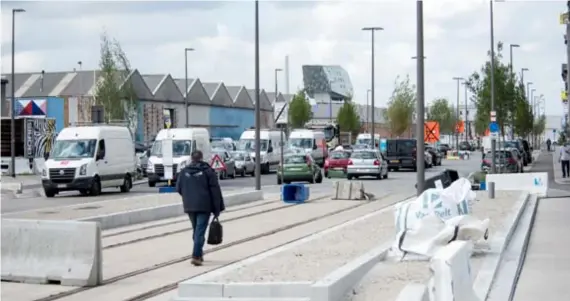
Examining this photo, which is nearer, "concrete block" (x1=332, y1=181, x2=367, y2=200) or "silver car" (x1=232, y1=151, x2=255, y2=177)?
"concrete block" (x1=332, y1=181, x2=367, y2=200)

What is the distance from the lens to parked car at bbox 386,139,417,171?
195ft

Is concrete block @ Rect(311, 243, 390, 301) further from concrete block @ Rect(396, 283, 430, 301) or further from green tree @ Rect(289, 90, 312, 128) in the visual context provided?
green tree @ Rect(289, 90, 312, 128)

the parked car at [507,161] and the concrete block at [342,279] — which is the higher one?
the parked car at [507,161]

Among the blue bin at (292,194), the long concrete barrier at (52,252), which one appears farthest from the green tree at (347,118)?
the long concrete barrier at (52,252)

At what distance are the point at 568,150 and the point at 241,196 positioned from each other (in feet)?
69.4

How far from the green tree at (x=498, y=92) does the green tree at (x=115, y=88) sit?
2048cm

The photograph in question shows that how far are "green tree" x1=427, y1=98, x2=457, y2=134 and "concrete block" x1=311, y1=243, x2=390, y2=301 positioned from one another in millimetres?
107726

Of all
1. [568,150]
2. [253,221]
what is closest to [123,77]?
[568,150]

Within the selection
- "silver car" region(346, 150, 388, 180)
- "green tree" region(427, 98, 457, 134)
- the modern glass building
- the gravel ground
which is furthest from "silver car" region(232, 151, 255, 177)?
the modern glass building

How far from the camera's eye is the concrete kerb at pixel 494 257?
Answer: 40.0ft

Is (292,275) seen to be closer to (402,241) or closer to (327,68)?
(402,241)

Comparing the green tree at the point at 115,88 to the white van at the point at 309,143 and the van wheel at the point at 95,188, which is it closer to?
the white van at the point at 309,143

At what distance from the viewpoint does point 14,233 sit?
1420 cm

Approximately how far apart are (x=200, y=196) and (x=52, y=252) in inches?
96.4
